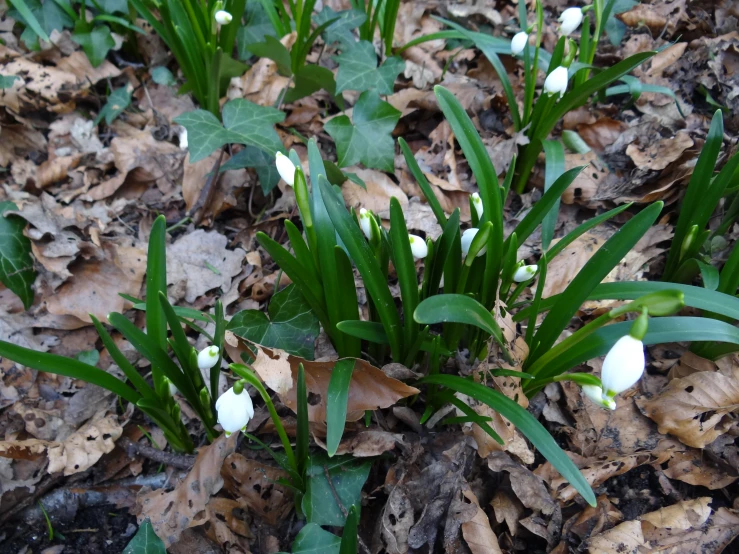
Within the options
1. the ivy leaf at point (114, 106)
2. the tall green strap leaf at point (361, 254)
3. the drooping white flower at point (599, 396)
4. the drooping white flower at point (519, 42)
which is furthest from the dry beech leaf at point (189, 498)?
the ivy leaf at point (114, 106)

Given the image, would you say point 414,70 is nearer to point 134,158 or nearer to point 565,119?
point 565,119

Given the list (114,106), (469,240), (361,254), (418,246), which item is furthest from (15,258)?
(469,240)

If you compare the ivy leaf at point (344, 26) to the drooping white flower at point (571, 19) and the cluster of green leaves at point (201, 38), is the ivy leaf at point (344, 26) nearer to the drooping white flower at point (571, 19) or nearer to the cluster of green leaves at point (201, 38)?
the cluster of green leaves at point (201, 38)

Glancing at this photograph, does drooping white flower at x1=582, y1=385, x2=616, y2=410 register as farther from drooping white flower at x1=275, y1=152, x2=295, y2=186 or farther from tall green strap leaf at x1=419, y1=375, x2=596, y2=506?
drooping white flower at x1=275, y1=152, x2=295, y2=186

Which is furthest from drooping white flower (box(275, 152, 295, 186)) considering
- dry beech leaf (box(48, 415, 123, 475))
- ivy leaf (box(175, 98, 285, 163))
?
dry beech leaf (box(48, 415, 123, 475))

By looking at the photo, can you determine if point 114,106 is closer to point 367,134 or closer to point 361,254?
point 367,134
